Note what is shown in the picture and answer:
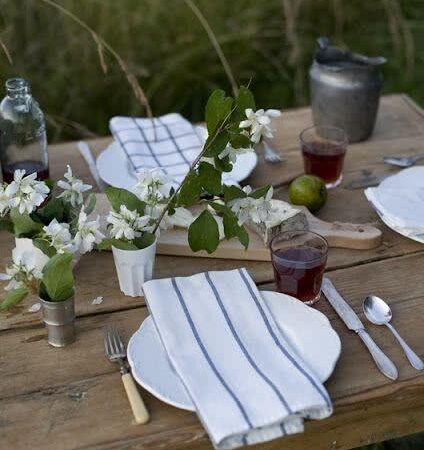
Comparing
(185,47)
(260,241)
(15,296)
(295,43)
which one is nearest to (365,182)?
(260,241)

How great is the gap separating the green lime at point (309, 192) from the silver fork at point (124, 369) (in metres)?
0.46

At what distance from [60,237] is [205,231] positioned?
21 centimetres

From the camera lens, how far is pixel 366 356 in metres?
1.13

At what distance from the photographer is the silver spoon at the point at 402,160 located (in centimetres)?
170

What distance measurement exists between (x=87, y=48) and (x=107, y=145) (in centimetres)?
109

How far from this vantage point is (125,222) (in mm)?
1184

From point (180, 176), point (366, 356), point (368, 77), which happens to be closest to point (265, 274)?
point (366, 356)

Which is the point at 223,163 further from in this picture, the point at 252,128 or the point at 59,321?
the point at 59,321

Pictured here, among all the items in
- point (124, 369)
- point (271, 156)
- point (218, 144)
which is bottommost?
point (271, 156)

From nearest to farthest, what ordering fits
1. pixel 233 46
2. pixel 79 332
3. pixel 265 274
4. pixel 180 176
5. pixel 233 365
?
pixel 233 365, pixel 79 332, pixel 265 274, pixel 180 176, pixel 233 46

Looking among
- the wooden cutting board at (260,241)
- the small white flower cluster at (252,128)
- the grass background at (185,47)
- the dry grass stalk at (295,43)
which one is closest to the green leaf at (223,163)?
the small white flower cluster at (252,128)

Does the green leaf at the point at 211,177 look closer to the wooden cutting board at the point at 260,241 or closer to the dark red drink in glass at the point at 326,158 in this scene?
the wooden cutting board at the point at 260,241

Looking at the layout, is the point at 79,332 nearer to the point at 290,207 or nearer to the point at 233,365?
the point at 233,365

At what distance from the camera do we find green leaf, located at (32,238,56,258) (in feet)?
3.76
